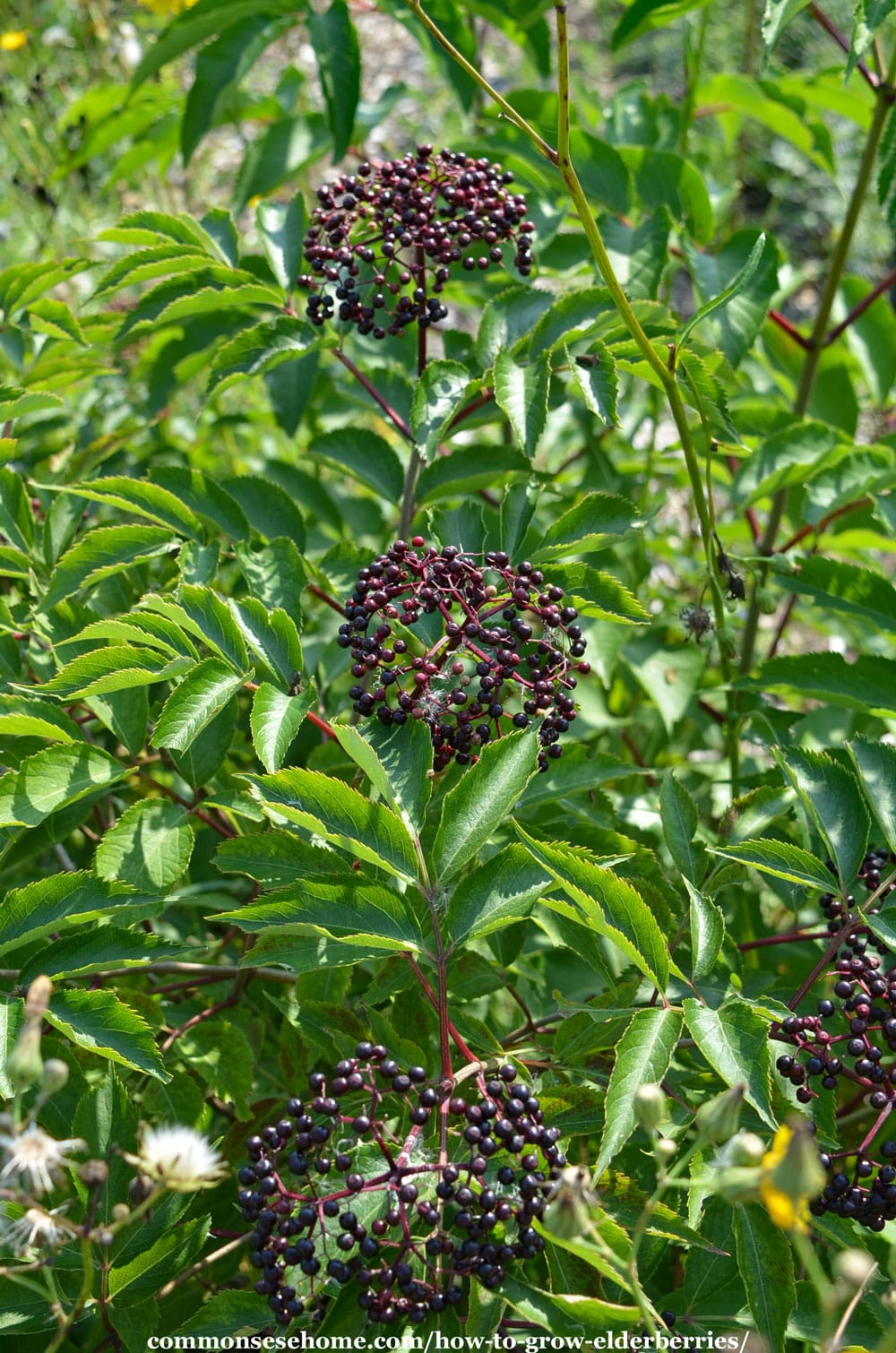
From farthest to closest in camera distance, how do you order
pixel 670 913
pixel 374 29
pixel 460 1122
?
pixel 374 29
pixel 670 913
pixel 460 1122

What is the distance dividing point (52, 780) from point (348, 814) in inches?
16.2

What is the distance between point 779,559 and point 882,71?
36.8 inches

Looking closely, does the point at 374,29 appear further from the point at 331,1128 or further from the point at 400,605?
the point at 331,1128

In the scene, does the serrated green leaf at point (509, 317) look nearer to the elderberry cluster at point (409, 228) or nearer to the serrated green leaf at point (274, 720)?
the elderberry cluster at point (409, 228)

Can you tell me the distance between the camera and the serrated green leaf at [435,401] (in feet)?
5.32

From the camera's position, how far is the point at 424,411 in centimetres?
164

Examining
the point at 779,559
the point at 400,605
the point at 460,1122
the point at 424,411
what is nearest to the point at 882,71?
the point at 779,559

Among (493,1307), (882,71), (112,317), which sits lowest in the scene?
(493,1307)

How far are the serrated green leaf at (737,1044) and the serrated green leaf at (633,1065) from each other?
0.09 ft

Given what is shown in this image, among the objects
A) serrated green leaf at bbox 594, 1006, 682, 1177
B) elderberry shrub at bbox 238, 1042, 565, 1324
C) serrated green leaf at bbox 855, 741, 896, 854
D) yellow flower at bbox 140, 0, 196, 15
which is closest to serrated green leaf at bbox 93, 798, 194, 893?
elderberry shrub at bbox 238, 1042, 565, 1324

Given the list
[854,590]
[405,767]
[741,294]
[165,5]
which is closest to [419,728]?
[405,767]

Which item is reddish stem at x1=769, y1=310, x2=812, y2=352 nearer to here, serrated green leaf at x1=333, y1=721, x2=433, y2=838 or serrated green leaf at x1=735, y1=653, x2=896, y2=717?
serrated green leaf at x1=735, y1=653, x2=896, y2=717

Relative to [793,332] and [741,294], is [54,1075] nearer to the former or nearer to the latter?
[741,294]

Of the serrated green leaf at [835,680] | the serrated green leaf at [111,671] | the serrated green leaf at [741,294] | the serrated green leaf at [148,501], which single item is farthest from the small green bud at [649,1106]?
the serrated green leaf at [741,294]
